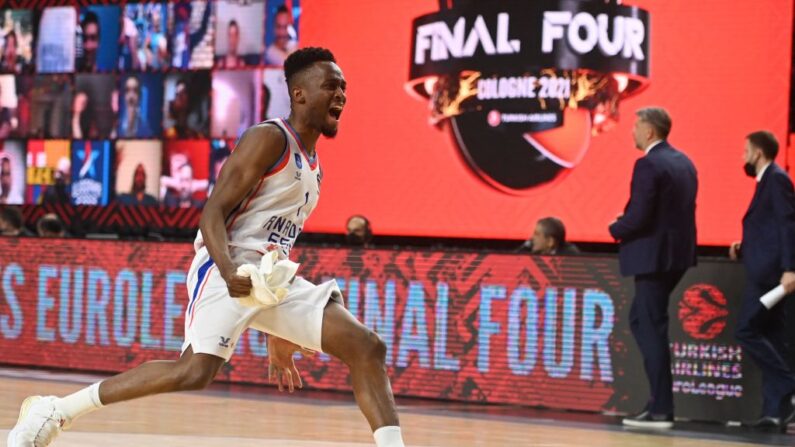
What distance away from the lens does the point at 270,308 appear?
16.6 ft

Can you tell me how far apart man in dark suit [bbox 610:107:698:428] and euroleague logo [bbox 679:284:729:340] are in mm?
386

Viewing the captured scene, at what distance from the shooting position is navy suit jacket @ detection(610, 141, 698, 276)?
832cm

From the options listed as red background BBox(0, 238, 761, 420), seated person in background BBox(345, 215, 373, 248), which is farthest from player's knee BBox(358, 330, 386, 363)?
seated person in background BBox(345, 215, 373, 248)

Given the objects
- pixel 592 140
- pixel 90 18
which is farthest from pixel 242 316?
pixel 90 18

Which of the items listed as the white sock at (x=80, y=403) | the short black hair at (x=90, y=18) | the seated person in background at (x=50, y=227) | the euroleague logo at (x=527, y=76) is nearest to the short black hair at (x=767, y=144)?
the euroleague logo at (x=527, y=76)

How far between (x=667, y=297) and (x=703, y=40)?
432 cm

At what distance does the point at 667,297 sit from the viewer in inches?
331

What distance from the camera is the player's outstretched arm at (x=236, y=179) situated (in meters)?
4.97

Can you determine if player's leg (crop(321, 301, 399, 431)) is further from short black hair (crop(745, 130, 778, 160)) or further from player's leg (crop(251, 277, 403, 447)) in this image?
short black hair (crop(745, 130, 778, 160))

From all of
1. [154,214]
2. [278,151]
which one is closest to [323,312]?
[278,151]

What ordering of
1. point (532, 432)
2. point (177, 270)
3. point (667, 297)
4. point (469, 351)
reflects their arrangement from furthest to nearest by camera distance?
point (177, 270) → point (469, 351) → point (667, 297) → point (532, 432)

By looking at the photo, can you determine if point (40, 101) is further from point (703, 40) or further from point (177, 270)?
point (703, 40)

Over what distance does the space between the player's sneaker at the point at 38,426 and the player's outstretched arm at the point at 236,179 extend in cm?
88

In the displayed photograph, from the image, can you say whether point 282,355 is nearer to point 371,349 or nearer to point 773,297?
point 371,349
